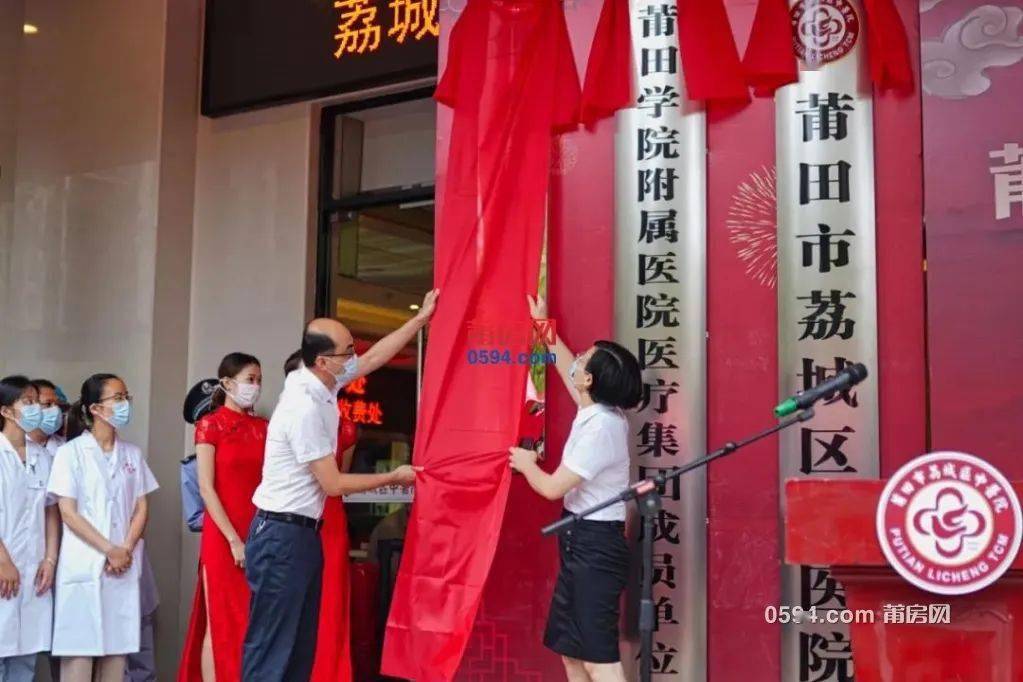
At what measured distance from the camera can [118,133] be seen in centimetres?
555

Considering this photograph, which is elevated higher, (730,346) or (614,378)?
(730,346)

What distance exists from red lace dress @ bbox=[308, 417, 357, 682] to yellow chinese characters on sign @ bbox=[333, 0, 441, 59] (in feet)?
6.26

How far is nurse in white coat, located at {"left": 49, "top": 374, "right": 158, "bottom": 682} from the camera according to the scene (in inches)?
170

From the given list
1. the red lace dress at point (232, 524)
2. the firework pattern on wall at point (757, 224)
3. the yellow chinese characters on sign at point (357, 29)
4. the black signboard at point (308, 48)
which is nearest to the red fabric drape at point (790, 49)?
the firework pattern on wall at point (757, 224)

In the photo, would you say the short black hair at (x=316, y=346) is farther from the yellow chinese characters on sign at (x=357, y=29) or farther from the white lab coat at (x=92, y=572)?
the yellow chinese characters on sign at (x=357, y=29)

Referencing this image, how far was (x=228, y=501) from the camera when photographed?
173 inches

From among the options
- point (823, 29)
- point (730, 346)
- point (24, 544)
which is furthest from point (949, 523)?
point (24, 544)

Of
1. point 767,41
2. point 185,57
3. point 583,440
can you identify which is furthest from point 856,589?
point 185,57

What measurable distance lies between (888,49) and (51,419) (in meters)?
3.09

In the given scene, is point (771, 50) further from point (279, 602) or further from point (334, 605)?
point (334, 605)

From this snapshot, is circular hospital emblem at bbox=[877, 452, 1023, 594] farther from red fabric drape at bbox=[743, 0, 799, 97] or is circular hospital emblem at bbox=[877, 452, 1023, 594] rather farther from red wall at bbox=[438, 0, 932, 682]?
red fabric drape at bbox=[743, 0, 799, 97]

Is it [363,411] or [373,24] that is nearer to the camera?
[373,24]

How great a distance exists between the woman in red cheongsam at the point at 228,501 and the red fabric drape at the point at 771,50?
204 centimetres

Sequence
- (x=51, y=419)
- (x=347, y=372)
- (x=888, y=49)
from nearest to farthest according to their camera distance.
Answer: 1. (x=888, y=49)
2. (x=347, y=372)
3. (x=51, y=419)
